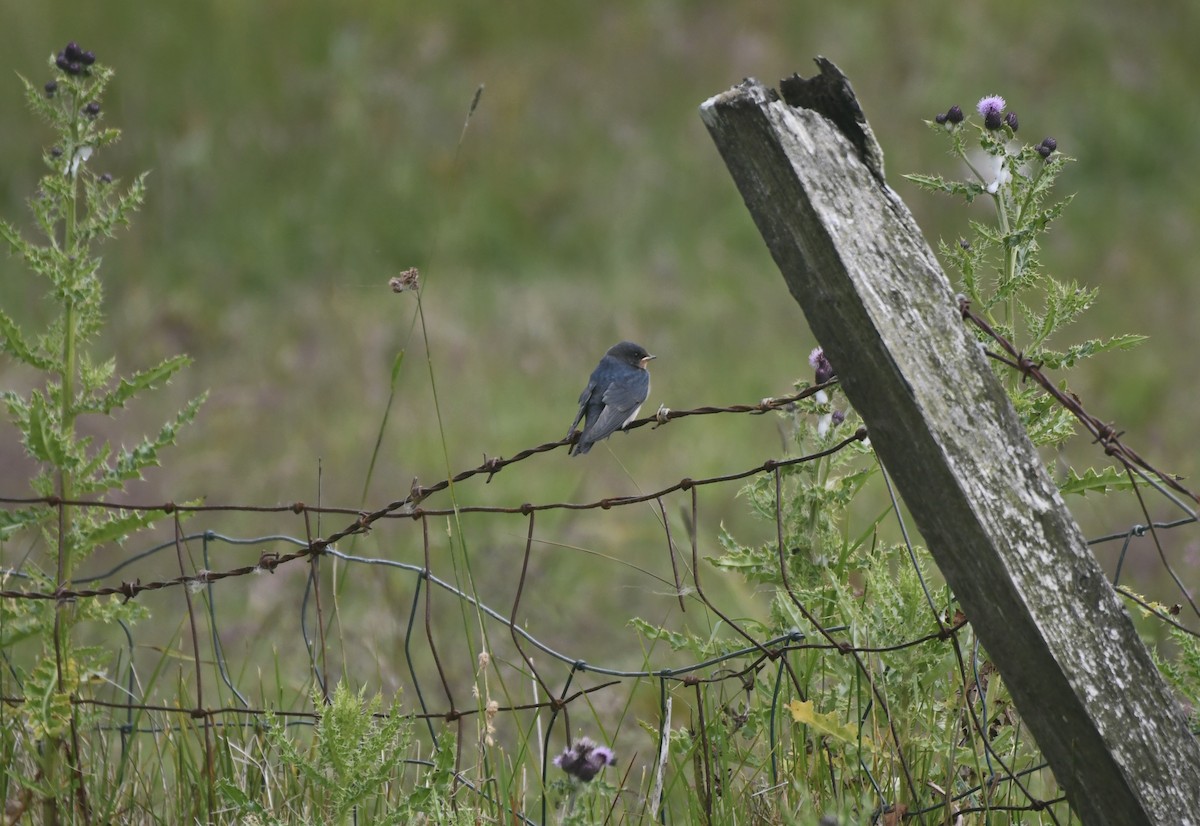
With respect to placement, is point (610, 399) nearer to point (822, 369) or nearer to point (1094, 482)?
point (822, 369)

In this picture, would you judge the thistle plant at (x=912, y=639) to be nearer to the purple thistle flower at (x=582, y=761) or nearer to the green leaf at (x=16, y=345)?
the purple thistle flower at (x=582, y=761)

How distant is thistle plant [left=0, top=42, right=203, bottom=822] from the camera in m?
2.94

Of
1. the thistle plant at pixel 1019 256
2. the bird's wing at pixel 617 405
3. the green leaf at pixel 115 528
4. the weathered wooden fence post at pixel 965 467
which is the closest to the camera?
the weathered wooden fence post at pixel 965 467

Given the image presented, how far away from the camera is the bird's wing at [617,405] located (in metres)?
3.75

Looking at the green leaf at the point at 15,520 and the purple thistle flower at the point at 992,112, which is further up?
the green leaf at the point at 15,520

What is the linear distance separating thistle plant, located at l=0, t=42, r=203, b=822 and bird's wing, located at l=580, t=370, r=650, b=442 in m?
1.18

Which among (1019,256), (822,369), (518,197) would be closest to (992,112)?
(1019,256)

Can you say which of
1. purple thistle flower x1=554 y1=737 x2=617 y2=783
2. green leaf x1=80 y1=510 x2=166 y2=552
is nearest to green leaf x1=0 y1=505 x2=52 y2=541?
green leaf x1=80 y1=510 x2=166 y2=552

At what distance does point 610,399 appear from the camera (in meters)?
3.89

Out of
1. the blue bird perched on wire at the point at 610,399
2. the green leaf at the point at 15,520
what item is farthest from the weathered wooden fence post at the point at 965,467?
the green leaf at the point at 15,520

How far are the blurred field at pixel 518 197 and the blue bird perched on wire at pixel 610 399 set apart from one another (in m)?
5.40

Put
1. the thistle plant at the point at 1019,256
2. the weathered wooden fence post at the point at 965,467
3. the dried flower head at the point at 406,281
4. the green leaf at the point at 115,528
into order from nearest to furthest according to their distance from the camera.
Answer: the weathered wooden fence post at the point at 965,467
the thistle plant at the point at 1019,256
the dried flower head at the point at 406,281
the green leaf at the point at 115,528

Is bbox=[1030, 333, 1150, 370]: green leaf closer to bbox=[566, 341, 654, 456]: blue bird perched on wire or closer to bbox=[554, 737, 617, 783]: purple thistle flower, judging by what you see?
bbox=[554, 737, 617, 783]: purple thistle flower

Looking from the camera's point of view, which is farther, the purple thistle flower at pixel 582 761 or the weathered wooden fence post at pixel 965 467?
the purple thistle flower at pixel 582 761
